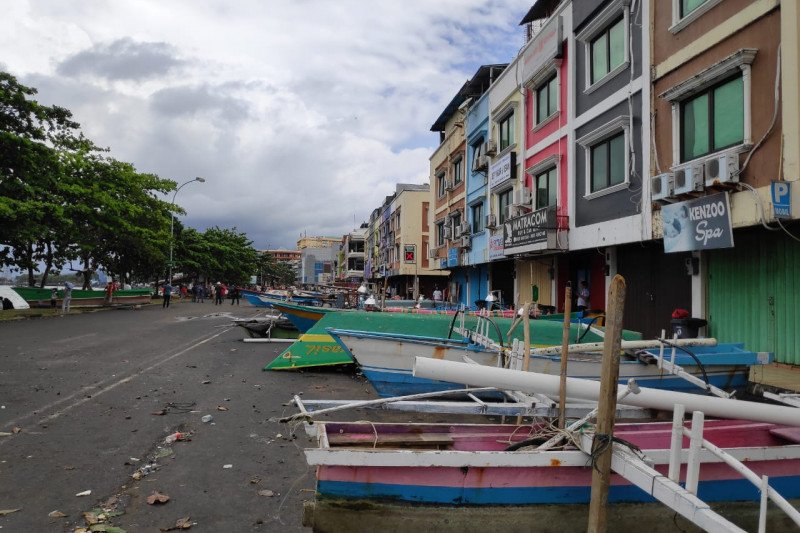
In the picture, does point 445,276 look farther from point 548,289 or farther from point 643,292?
point 643,292

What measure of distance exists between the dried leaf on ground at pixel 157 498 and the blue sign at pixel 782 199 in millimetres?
9447

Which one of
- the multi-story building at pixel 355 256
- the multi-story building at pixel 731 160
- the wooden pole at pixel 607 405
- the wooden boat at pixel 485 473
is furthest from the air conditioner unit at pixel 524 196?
the multi-story building at pixel 355 256

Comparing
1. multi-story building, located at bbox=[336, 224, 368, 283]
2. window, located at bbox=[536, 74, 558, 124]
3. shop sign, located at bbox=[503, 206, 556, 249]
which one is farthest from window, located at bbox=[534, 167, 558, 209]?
multi-story building, located at bbox=[336, 224, 368, 283]

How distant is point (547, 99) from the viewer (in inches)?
699

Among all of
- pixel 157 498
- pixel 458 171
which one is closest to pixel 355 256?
pixel 458 171

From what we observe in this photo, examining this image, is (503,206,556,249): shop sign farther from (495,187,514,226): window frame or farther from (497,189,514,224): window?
(497,189,514,224): window

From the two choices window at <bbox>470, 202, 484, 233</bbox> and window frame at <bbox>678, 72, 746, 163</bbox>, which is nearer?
window frame at <bbox>678, 72, 746, 163</bbox>

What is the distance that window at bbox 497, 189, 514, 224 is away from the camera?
818 inches

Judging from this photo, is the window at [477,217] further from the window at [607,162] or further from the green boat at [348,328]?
the green boat at [348,328]

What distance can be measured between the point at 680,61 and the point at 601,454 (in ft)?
34.6

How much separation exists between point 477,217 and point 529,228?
789 centimetres

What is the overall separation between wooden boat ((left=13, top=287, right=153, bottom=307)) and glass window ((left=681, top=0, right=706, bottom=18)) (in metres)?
32.1

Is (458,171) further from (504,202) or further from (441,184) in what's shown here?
(504,202)

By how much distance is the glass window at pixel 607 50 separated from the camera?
535 inches
